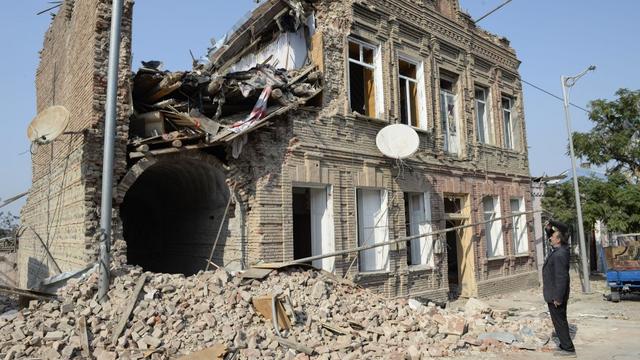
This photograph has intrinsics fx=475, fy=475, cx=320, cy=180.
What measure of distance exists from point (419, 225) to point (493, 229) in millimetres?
4713

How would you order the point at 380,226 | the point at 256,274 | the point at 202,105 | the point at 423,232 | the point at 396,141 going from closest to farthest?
the point at 256,274
the point at 202,105
the point at 396,141
the point at 380,226
the point at 423,232

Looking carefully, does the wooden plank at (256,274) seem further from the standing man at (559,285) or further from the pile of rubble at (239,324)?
the standing man at (559,285)

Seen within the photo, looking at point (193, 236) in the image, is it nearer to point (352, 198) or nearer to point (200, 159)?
point (200, 159)

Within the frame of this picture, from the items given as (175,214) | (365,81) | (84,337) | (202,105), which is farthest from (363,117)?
(84,337)

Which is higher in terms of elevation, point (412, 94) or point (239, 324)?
point (412, 94)

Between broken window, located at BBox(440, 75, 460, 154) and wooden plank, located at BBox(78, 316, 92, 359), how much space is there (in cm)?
1176

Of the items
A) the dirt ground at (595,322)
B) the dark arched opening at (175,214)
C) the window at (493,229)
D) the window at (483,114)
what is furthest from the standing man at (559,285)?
the window at (483,114)

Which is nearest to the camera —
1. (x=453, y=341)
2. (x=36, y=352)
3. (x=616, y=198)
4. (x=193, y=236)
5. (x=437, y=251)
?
(x=36, y=352)

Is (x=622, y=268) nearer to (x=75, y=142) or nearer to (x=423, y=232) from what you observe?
(x=423, y=232)

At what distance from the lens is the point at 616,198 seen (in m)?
19.2

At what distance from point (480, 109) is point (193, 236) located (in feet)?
38.8

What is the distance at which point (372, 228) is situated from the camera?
12492 millimetres

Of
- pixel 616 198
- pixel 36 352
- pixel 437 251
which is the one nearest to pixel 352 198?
pixel 437 251

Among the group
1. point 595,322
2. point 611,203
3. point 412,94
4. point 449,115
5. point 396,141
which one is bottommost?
point 595,322
